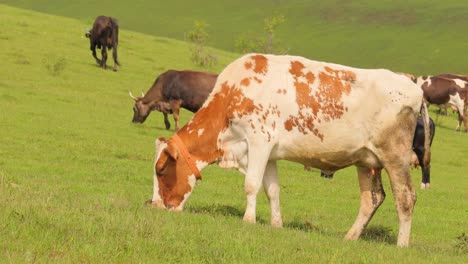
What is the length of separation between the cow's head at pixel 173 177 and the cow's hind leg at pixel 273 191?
974mm

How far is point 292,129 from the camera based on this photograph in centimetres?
1127

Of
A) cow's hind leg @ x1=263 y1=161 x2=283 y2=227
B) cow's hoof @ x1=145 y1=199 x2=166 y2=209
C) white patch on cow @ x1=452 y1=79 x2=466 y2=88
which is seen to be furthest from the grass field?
white patch on cow @ x1=452 y1=79 x2=466 y2=88

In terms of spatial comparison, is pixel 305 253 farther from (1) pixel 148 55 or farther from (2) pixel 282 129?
(1) pixel 148 55

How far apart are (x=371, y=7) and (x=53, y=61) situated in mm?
78267

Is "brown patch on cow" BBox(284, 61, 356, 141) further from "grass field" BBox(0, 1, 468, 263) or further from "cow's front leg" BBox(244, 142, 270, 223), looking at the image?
"grass field" BBox(0, 1, 468, 263)

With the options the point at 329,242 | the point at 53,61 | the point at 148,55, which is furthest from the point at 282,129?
the point at 148,55

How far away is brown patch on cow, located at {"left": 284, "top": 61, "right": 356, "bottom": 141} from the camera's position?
444 inches

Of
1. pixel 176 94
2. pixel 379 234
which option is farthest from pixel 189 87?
pixel 379 234

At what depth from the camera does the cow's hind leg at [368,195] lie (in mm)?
11836

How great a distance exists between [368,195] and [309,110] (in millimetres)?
1605

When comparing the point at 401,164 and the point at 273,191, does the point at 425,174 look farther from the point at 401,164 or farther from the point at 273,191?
the point at 273,191

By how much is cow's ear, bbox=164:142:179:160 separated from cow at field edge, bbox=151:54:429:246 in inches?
0.7

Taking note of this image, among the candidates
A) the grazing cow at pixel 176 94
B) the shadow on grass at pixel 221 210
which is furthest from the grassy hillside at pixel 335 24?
the shadow on grass at pixel 221 210

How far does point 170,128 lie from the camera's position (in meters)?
28.9
